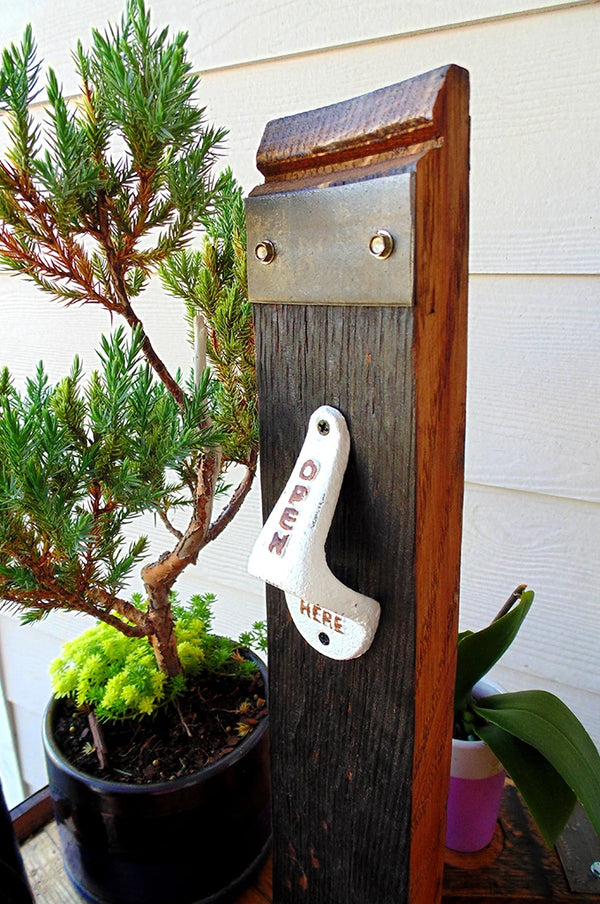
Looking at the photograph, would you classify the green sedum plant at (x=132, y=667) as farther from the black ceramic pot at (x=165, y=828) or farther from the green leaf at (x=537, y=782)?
the green leaf at (x=537, y=782)

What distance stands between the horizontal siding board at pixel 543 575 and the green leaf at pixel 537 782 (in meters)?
0.26

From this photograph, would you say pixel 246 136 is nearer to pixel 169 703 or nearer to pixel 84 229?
pixel 84 229

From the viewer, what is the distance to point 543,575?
2.68 feet

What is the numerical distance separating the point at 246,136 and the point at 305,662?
0.67m

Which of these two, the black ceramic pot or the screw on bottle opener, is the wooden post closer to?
the screw on bottle opener

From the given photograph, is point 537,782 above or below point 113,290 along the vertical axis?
below

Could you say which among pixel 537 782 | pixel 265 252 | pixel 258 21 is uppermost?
pixel 258 21

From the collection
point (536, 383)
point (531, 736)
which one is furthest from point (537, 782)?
point (536, 383)

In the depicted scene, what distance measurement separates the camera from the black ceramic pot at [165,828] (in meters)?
0.60

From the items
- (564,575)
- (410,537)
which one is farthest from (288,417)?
(564,575)

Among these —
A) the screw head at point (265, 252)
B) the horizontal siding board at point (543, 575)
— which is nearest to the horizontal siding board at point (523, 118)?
the horizontal siding board at point (543, 575)

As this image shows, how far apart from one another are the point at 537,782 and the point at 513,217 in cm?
A: 54

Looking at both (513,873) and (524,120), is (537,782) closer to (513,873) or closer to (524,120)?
(513,873)

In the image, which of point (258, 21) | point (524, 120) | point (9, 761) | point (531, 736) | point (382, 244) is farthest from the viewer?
point (9, 761)
